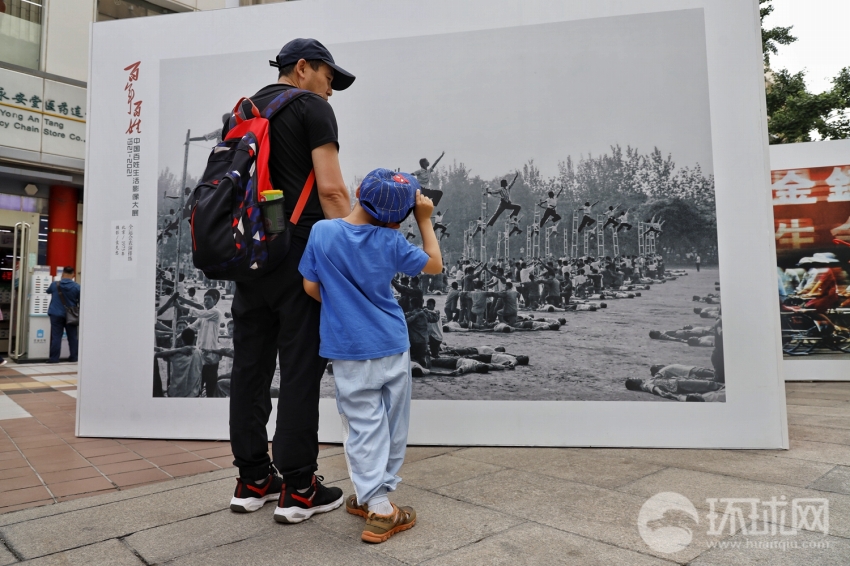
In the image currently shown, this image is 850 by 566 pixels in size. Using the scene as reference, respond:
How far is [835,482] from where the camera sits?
2.42m

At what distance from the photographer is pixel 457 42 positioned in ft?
10.6

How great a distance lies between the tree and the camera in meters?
15.6

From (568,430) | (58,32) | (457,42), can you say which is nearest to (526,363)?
(568,430)

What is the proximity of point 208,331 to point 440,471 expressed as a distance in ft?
5.27

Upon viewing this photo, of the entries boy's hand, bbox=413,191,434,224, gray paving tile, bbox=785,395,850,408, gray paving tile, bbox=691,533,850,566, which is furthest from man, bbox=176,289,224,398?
gray paving tile, bbox=785,395,850,408

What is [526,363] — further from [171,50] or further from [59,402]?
[59,402]

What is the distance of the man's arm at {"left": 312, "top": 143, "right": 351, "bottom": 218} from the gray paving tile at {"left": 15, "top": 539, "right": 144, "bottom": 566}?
1.25 m

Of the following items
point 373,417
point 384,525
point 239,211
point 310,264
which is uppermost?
point 239,211

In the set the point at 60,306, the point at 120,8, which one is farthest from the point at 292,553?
the point at 120,8

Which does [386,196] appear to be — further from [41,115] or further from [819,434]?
[41,115]

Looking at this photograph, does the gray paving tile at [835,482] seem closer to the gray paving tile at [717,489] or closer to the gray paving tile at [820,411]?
the gray paving tile at [717,489]

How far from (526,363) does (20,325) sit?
31.8 ft

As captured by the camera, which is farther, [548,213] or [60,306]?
[60,306]

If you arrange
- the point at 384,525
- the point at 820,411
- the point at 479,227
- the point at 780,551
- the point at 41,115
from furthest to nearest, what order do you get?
the point at 41,115
the point at 820,411
the point at 479,227
the point at 384,525
the point at 780,551
